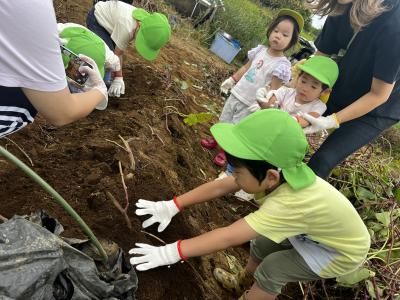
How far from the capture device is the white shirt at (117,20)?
2.98m

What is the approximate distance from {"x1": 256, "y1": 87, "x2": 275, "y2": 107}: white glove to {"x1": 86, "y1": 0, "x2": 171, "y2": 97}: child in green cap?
792mm

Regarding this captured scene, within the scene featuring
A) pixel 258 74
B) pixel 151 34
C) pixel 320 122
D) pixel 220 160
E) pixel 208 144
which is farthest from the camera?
pixel 208 144

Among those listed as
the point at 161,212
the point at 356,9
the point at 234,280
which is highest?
the point at 356,9

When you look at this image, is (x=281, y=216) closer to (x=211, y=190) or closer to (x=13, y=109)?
(x=211, y=190)

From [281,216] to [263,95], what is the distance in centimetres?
128

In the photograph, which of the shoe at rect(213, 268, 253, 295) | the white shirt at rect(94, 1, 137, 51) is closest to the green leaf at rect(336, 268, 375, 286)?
the shoe at rect(213, 268, 253, 295)

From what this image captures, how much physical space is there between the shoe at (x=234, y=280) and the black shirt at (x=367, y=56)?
112cm

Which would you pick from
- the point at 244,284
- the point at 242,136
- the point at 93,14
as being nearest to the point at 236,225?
the point at 242,136

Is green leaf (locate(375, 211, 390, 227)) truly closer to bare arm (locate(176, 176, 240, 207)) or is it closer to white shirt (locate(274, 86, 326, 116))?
white shirt (locate(274, 86, 326, 116))

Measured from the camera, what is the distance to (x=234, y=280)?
203 centimetres

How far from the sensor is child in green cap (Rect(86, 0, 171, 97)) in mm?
2688

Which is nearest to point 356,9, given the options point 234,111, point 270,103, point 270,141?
point 270,103

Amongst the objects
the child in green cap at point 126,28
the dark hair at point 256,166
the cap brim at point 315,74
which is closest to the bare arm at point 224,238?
the dark hair at point 256,166

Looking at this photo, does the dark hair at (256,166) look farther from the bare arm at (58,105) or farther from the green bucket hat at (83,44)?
the green bucket hat at (83,44)
